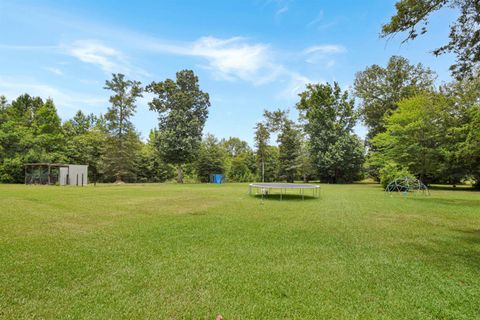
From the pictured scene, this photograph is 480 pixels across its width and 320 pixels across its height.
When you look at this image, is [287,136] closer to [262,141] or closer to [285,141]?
[285,141]

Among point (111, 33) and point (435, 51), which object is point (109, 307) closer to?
point (435, 51)

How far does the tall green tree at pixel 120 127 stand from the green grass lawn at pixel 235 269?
2215 cm

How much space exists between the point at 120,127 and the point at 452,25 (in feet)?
93.6

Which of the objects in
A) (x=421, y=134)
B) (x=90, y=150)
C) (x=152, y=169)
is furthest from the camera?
Answer: (x=152, y=169)

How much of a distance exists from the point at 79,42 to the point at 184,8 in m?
5.24

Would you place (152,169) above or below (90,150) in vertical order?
below

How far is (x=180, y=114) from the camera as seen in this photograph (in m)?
27.1

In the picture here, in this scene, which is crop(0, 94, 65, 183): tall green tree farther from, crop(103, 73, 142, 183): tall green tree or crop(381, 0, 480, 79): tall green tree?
crop(381, 0, 480, 79): tall green tree

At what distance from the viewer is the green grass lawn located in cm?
267

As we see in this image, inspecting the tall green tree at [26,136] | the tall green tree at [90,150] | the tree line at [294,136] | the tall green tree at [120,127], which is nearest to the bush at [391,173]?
the tree line at [294,136]

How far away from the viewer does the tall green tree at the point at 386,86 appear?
28.5 metres

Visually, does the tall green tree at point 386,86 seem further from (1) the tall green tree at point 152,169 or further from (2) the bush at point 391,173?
(1) the tall green tree at point 152,169

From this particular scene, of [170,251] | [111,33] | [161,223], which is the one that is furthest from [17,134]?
[170,251]

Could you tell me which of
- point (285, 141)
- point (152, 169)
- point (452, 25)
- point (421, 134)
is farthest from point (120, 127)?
point (452, 25)
